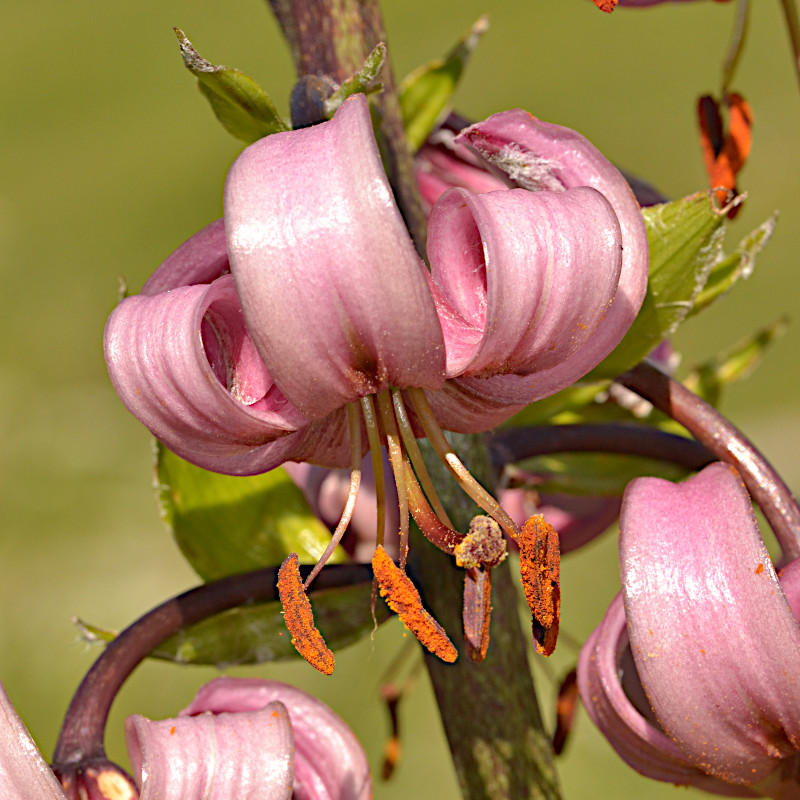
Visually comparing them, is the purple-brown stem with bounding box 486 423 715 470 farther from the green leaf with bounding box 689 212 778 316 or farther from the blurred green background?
the blurred green background

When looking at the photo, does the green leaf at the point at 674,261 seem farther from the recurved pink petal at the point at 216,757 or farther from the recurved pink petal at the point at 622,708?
Result: the recurved pink petal at the point at 216,757

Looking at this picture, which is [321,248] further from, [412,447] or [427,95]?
[427,95]

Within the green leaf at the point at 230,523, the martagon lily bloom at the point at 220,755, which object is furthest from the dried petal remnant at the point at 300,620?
the green leaf at the point at 230,523

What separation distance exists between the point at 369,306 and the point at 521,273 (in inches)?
2.1

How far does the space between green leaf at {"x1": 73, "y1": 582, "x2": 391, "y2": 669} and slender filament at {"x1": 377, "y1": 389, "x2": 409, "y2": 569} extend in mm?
74

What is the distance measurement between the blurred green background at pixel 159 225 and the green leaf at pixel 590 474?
1.27 meters

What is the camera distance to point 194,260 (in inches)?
14.3

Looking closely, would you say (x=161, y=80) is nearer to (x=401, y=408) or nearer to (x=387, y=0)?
(x=387, y=0)

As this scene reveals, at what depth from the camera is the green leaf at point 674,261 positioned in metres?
0.44

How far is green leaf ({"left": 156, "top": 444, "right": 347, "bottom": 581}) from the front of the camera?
522mm

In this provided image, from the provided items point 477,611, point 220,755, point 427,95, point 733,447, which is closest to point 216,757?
point 220,755

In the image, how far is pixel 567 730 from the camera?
561 mm

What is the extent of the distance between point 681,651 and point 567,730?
23 cm

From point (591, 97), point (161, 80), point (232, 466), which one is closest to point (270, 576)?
point (232, 466)
